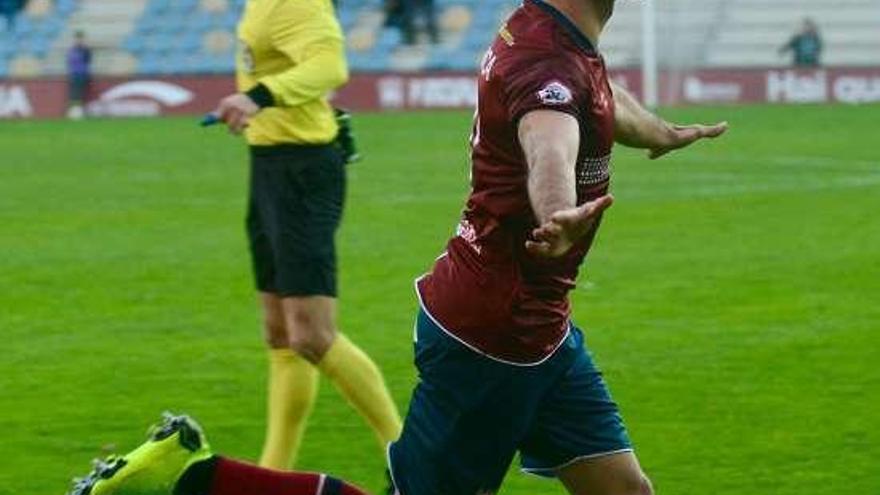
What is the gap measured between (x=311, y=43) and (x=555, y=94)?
3338 mm

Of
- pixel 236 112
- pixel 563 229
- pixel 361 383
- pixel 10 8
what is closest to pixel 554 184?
pixel 563 229

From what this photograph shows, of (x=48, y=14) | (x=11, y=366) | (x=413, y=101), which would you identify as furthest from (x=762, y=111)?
(x=11, y=366)

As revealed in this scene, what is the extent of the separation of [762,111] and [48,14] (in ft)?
59.2

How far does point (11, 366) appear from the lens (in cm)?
1145

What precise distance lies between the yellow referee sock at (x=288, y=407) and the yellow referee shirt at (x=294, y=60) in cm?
84

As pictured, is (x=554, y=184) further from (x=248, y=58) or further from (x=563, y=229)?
(x=248, y=58)

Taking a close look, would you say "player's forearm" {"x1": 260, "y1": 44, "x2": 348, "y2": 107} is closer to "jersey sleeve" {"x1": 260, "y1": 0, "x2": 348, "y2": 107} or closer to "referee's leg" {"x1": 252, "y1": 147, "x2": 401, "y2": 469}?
"jersey sleeve" {"x1": 260, "y1": 0, "x2": 348, "y2": 107}

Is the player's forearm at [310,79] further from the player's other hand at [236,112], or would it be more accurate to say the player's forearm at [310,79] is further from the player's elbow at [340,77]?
the player's other hand at [236,112]

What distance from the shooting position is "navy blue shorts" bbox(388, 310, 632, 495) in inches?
209

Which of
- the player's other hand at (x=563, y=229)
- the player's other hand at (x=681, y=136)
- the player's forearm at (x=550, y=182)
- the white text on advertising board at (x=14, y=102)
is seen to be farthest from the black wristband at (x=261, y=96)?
the white text on advertising board at (x=14, y=102)

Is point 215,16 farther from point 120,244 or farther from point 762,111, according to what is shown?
point 120,244

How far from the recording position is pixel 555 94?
15.7 ft

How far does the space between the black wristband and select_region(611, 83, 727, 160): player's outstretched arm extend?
184cm

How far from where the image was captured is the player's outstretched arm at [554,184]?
4.46 m
